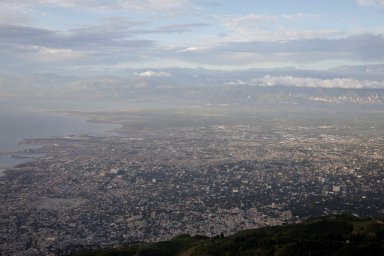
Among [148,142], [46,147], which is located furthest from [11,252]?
[148,142]

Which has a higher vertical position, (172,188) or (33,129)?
(33,129)

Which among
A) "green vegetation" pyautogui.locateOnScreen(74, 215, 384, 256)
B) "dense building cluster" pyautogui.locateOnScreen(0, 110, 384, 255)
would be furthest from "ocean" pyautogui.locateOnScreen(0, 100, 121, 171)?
"green vegetation" pyautogui.locateOnScreen(74, 215, 384, 256)

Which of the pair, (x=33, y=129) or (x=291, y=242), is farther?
(x=33, y=129)

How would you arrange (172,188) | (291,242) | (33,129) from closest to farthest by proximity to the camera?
(291,242), (172,188), (33,129)

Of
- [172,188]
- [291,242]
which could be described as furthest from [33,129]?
[291,242]

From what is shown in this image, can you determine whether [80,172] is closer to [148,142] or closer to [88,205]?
[88,205]

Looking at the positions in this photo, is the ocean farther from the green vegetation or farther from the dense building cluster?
the green vegetation

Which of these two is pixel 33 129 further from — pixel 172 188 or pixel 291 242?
pixel 291 242
